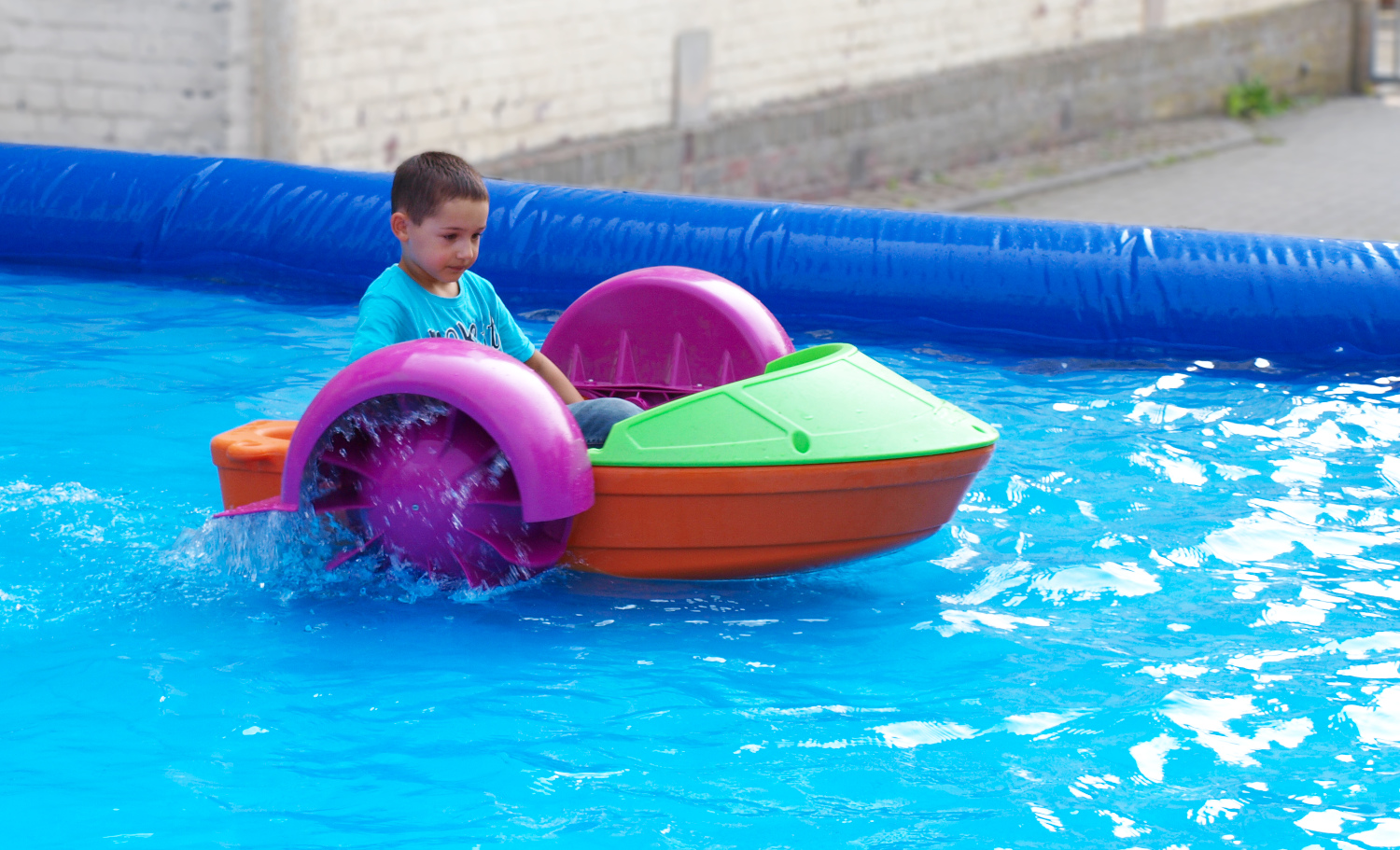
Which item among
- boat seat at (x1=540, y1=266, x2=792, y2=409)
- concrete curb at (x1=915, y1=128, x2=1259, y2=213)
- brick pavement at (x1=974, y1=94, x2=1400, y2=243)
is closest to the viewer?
boat seat at (x1=540, y1=266, x2=792, y2=409)

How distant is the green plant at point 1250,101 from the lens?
12.9 meters

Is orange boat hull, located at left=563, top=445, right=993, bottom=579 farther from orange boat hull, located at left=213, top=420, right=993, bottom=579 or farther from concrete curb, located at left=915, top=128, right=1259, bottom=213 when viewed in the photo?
concrete curb, located at left=915, top=128, right=1259, bottom=213

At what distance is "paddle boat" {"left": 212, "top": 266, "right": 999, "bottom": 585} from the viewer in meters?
2.79

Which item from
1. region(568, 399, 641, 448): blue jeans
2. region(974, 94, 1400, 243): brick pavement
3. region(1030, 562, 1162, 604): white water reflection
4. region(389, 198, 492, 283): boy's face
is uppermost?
region(389, 198, 492, 283): boy's face

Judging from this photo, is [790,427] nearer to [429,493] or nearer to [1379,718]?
[429,493]

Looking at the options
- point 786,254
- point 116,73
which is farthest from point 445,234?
point 116,73

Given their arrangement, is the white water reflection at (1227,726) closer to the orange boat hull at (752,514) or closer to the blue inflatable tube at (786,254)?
the orange boat hull at (752,514)

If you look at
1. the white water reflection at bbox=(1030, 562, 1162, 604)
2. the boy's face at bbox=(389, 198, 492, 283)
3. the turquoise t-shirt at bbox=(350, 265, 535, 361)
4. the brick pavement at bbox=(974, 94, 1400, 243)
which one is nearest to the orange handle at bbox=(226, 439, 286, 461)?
the turquoise t-shirt at bbox=(350, 265, 535, 361)

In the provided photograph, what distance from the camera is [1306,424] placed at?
13.5 feet

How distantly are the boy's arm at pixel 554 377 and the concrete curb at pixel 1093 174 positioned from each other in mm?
5746

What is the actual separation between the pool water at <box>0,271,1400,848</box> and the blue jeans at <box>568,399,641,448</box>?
0.97 ft

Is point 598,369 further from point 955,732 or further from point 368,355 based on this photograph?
point 955,732

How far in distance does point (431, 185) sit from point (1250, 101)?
454 inches

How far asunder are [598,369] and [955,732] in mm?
1627
